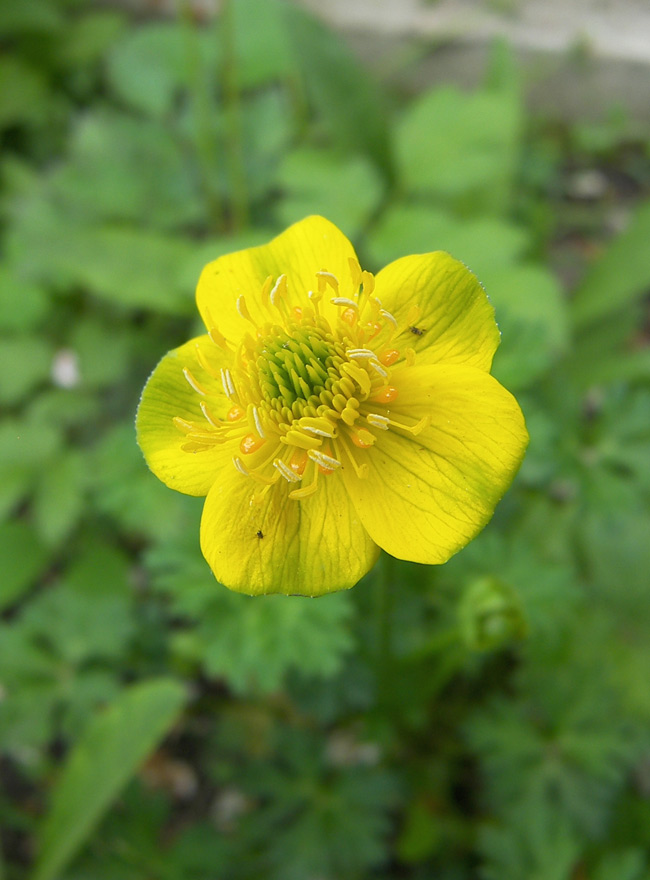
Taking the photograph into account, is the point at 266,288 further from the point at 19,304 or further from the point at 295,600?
the point at 19,304

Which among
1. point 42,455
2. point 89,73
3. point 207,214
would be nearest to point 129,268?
point 207,214

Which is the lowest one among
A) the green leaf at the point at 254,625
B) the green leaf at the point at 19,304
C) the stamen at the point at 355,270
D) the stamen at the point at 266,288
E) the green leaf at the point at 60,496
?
the green leaf at the point at 60,496

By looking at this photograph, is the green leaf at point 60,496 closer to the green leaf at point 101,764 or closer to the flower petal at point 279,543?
the green leaf at point 101,764

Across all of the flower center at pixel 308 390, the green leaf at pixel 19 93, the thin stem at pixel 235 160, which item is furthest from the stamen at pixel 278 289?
the green leaf at pixel 19 93

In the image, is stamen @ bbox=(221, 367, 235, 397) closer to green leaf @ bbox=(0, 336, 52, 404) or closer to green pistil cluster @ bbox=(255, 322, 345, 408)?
green pistil cluster @ bbox=(255, 322, 345, 408)

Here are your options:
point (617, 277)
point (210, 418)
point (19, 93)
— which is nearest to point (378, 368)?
point (210, 418)

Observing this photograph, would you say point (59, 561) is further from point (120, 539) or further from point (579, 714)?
point (579, 714)
